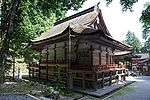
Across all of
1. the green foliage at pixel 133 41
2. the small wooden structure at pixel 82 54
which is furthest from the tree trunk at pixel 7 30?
the green foliage at pixel 133 41

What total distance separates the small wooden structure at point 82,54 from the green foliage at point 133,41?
62.0 m

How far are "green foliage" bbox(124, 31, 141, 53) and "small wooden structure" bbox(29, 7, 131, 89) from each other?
61957 millimetres

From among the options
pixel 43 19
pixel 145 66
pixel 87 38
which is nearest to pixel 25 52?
pixel 87 38

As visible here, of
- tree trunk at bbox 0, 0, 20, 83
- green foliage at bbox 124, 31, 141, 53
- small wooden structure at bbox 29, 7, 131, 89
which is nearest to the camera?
tree trunk at bbox 0, 0, 20, 83

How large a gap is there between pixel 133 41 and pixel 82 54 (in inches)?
3265

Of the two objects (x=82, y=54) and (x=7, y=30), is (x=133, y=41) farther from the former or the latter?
(x=7, y=30)

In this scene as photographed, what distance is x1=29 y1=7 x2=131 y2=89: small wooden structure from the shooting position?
1762 cm

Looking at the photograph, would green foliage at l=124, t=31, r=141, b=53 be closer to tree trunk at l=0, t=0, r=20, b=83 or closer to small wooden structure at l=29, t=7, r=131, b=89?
small wooden structure at l=29, t=7, r=131, b=89

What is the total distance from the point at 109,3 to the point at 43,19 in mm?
22839

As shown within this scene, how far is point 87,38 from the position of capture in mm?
17656

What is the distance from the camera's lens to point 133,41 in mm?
100438

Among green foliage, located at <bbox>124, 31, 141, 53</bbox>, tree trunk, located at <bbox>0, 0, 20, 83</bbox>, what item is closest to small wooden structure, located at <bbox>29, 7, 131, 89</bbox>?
tree trunk, located at <bbox>0, 0, 20, 83</bbox>

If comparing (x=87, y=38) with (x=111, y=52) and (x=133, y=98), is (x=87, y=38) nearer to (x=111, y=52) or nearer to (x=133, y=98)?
(x=133, y=98)

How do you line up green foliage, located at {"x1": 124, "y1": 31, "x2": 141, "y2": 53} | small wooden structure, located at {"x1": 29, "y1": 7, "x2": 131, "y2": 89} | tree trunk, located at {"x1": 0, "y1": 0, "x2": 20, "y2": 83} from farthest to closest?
green foliage, located at {"x1": 124, "y1": 31, "x2": 141, "y2": 53}, small wooden structure, located at {"x1": 29, "y1": 7, "x2": 131, "y2": 89}, tree trunk, located at {"x1": 0, "y1": 0, "x2": 20, "y2": 83}
